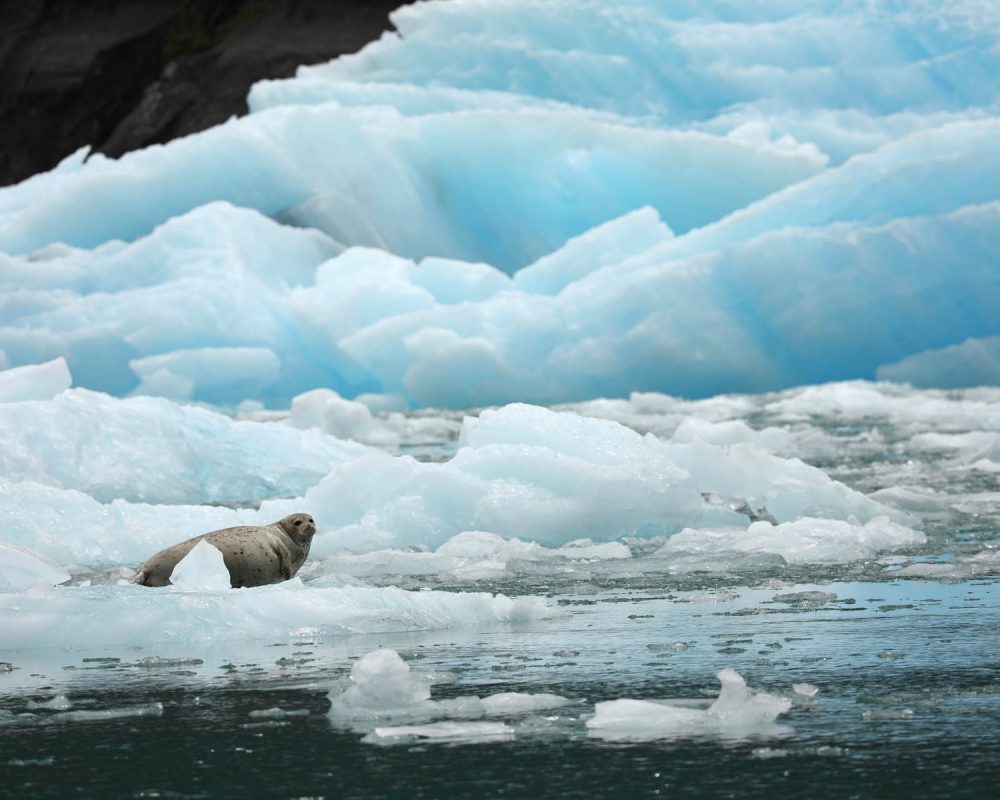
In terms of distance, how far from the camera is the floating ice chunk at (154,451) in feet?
21.0

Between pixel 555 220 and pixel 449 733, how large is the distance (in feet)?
44.2

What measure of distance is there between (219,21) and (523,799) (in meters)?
28.8

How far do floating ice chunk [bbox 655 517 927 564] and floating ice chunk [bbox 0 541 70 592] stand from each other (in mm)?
1883

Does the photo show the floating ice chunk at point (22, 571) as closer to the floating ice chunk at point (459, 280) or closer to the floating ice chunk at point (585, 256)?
the floating ice chunk at point (459, 280)

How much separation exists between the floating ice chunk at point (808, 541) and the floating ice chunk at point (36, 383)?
3.62 m

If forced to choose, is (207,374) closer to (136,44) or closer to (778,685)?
(778,685)

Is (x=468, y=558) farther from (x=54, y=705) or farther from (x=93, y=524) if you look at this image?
(x=54, y=705)

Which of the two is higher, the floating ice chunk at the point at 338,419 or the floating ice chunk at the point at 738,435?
the floating ice chunk at the point at 338,419

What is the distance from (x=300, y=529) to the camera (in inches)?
164

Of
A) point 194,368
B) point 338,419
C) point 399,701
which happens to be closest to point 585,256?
point 194,368

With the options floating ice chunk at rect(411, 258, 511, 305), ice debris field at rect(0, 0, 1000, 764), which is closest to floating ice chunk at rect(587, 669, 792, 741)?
ice debris field at rect(0, 0, 1000, 764)

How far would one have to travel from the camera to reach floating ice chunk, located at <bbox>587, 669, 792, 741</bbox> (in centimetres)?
219

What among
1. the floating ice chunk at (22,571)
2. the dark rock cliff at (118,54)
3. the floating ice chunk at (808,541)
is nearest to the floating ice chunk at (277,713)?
the floating ice chunk at (22,571)

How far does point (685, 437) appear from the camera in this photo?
692cm
